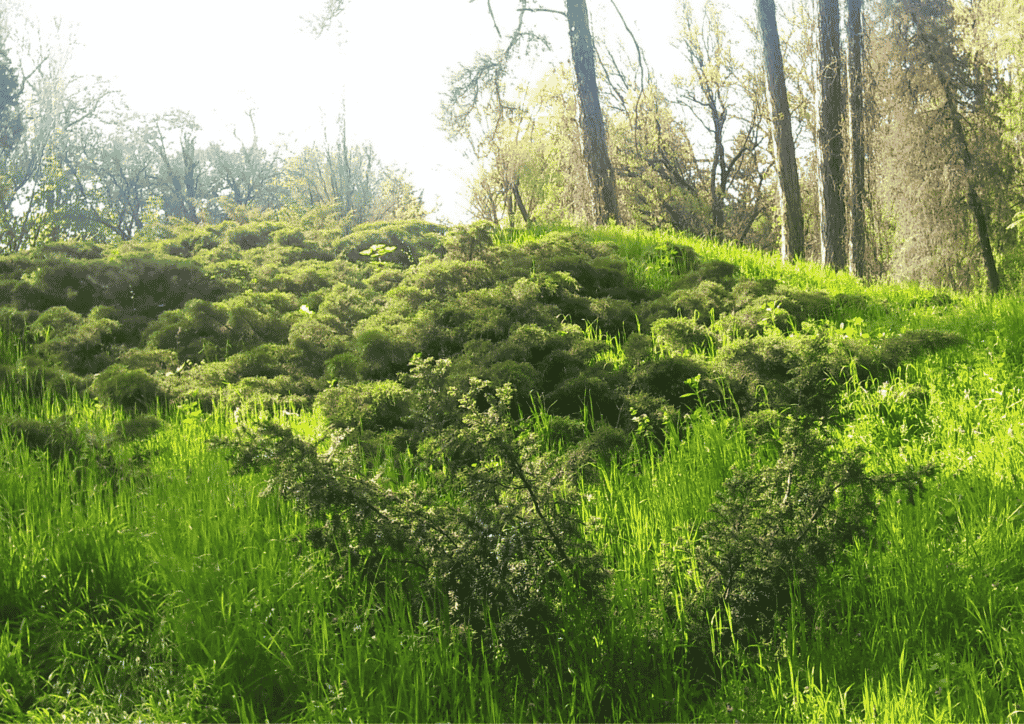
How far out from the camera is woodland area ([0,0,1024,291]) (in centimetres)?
→ 1074

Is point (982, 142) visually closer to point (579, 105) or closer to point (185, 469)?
point (579, 105)

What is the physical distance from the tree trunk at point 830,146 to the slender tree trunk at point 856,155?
169mm

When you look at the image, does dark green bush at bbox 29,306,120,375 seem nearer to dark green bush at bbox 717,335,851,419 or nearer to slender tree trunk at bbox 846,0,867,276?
dark green bush at bbox 717,335,851,419

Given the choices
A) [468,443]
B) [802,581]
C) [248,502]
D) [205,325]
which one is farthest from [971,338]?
[205,325]

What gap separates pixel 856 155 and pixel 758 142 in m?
16.6

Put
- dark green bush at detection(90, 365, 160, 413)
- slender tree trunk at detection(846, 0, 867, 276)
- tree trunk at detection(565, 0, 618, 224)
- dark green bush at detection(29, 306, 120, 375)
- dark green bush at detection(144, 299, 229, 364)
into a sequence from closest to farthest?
1. dark green bush at detection(90, 365, 160, 413)
2. dark green bush at detection(29, 306, 120, 375)
3. dark green bush at detection(144, 299, 229, 364)
4. slender tree trunk at detection(846, 0, 867, 276)
5. tree trunk at detection(565, 0, 618, 224)

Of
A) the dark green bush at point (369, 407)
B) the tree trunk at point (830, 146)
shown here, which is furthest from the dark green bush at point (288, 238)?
the tree trunk at point (830, 146)

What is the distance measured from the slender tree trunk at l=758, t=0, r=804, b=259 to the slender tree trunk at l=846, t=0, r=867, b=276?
0.87m

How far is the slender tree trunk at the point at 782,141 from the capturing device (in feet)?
35.3

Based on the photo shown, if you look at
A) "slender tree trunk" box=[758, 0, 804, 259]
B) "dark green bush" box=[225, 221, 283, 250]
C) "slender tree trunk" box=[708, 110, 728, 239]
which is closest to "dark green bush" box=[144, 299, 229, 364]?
"dark green bush" box=[225, 221, 283, 250]

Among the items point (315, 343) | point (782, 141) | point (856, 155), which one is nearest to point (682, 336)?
point (315, 343)

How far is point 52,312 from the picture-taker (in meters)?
7.06

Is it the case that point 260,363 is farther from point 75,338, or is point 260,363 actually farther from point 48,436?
point 48,436

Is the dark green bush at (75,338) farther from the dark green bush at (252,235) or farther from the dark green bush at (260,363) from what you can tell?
the dark green bush at (252,235)
